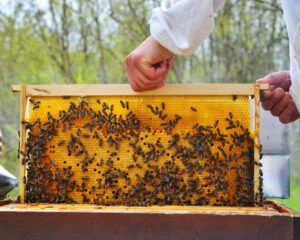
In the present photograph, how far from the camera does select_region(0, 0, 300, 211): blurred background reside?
394 inches

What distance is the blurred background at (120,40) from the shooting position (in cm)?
1000

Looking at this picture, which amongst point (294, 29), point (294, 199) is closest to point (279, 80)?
point (294, 29)

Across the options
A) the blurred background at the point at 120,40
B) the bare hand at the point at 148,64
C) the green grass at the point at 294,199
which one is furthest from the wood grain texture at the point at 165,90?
the blurred background at the point at 120,40

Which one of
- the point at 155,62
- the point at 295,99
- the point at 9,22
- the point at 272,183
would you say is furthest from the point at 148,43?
the point at 9,22

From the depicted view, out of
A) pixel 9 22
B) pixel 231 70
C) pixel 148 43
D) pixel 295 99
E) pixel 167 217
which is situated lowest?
pixel 167 217

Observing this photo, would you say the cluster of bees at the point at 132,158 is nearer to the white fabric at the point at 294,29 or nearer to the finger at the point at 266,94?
the finger at the point at 266,94

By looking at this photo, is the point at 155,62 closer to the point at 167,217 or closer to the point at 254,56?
the point at 167,217

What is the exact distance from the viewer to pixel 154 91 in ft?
9.93

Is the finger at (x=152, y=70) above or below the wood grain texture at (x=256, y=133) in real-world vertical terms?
above

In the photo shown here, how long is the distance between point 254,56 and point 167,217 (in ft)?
26.4

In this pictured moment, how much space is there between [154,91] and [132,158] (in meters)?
0.36

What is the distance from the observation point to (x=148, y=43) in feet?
9.16

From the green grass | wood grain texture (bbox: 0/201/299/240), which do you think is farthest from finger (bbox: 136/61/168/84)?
the green grass

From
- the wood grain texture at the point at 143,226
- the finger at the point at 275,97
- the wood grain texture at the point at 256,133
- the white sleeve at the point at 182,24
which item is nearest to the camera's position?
the wood grain texture at the point at 143,226
